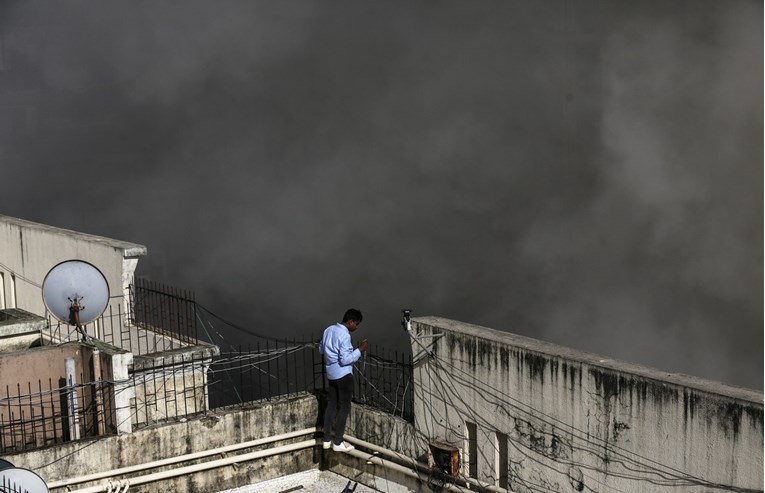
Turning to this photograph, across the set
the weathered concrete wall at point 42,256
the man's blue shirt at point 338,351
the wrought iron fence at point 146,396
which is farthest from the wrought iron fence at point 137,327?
the man's blue shirt at point 338,351

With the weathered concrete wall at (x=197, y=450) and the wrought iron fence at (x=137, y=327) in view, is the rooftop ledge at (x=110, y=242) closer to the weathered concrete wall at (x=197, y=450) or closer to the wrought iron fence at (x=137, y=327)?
the wrought iron fence at (x=137, y=327)

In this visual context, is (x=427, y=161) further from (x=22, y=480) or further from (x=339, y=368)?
(x=22, y=480)

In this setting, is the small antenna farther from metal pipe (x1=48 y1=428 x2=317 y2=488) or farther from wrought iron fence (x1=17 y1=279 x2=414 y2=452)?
metal pipe (x1=48 y1=428 x2=317 y2=488)

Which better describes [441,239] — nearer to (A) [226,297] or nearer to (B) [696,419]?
(A) [226,297]

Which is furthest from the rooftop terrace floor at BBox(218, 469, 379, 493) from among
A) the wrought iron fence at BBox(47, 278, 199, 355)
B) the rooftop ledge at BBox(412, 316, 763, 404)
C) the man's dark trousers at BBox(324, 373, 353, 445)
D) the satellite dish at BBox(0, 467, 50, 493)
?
the wrought iron fence at BBox(47, 278, 199, 355)

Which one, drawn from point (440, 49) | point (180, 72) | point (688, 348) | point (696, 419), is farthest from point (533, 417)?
point (180, 72)

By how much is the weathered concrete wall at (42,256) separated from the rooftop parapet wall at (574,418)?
462cm

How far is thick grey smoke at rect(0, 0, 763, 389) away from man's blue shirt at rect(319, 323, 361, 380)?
13.6 meters

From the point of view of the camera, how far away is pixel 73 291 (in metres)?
10.7

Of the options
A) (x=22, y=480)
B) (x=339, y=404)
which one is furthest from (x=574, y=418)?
(x=22, y=480)

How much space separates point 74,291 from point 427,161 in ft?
65.1

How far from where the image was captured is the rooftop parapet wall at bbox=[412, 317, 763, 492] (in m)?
6.74

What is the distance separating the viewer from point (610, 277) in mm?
25844

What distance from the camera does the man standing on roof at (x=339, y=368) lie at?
31.3 feet
